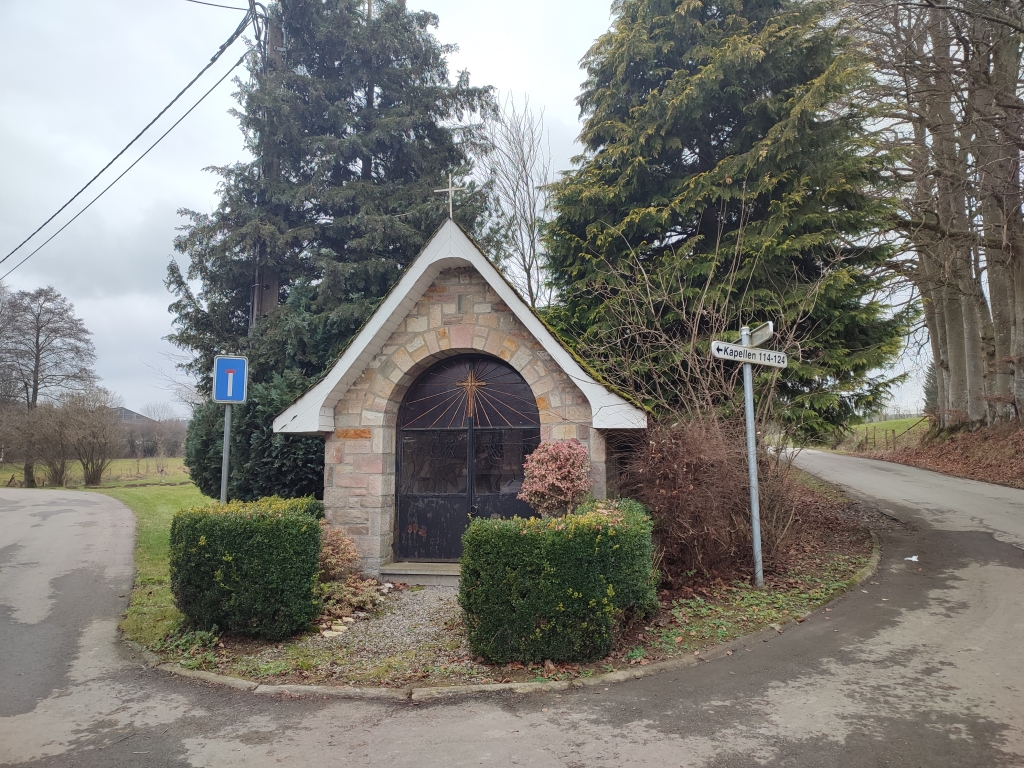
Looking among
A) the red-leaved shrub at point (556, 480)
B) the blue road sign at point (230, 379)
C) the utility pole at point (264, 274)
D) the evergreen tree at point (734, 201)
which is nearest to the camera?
the red-leaved shrub at point (556, 480)

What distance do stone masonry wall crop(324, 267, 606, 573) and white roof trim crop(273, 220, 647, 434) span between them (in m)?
0.17

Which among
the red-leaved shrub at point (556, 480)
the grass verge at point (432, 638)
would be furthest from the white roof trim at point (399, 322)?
the grass verge at point (432, 638)

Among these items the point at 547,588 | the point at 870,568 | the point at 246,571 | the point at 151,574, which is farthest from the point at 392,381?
the point at 870,568

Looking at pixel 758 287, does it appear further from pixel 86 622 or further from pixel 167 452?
pixel 167 452

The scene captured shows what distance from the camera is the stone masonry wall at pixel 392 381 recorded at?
332 inches

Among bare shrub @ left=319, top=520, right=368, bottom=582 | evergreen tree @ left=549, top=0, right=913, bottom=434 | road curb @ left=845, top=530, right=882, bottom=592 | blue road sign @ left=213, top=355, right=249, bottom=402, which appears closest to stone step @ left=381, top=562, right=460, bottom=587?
bare shrub @ left=319, top=520, right=368, bottom=582

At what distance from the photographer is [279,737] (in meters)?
4.43

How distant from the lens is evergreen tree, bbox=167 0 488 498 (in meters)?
12.9

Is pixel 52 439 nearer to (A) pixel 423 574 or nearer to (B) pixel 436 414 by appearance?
(B) pixel 436 414

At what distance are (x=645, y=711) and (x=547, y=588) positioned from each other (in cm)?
122

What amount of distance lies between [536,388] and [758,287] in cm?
427

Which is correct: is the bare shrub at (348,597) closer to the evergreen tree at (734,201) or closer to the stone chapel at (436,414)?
the stone chapel at (436,414)

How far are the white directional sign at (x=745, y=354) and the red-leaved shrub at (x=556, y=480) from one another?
2.00 m

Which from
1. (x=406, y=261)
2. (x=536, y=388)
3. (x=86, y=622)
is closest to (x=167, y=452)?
(x=406, y=261)
